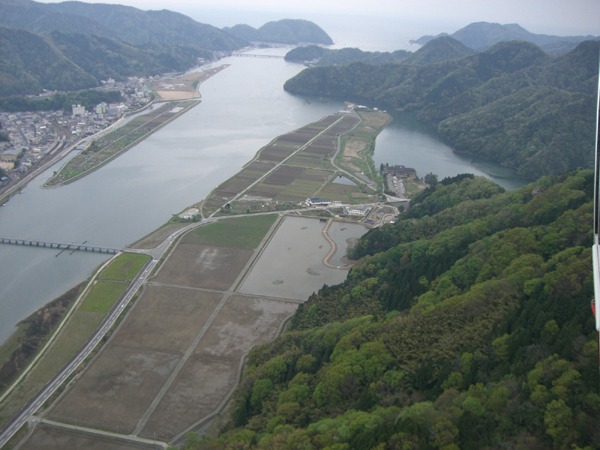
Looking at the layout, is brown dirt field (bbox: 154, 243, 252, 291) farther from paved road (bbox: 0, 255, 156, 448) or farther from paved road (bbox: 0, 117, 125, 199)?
paved road (bbox: 0, 117, 125, 199)

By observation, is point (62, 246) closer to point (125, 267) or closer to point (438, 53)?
point (125, 267)

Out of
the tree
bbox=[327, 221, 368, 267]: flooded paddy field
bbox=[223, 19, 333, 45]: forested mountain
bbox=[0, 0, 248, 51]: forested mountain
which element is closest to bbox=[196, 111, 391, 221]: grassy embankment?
the tree

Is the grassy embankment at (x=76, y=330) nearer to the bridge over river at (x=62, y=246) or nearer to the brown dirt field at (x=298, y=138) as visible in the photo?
the bridge over river at (x=62, y=246)

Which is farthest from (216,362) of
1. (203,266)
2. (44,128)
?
(44,128)

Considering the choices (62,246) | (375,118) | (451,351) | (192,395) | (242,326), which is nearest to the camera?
(451,351)

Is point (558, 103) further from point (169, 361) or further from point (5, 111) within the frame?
point (5, 111)

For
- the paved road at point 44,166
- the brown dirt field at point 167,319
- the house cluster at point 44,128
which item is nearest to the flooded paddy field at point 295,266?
the brown dirt field at point 167,319

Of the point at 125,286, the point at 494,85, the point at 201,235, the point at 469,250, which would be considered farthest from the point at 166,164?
the point at 494,85
